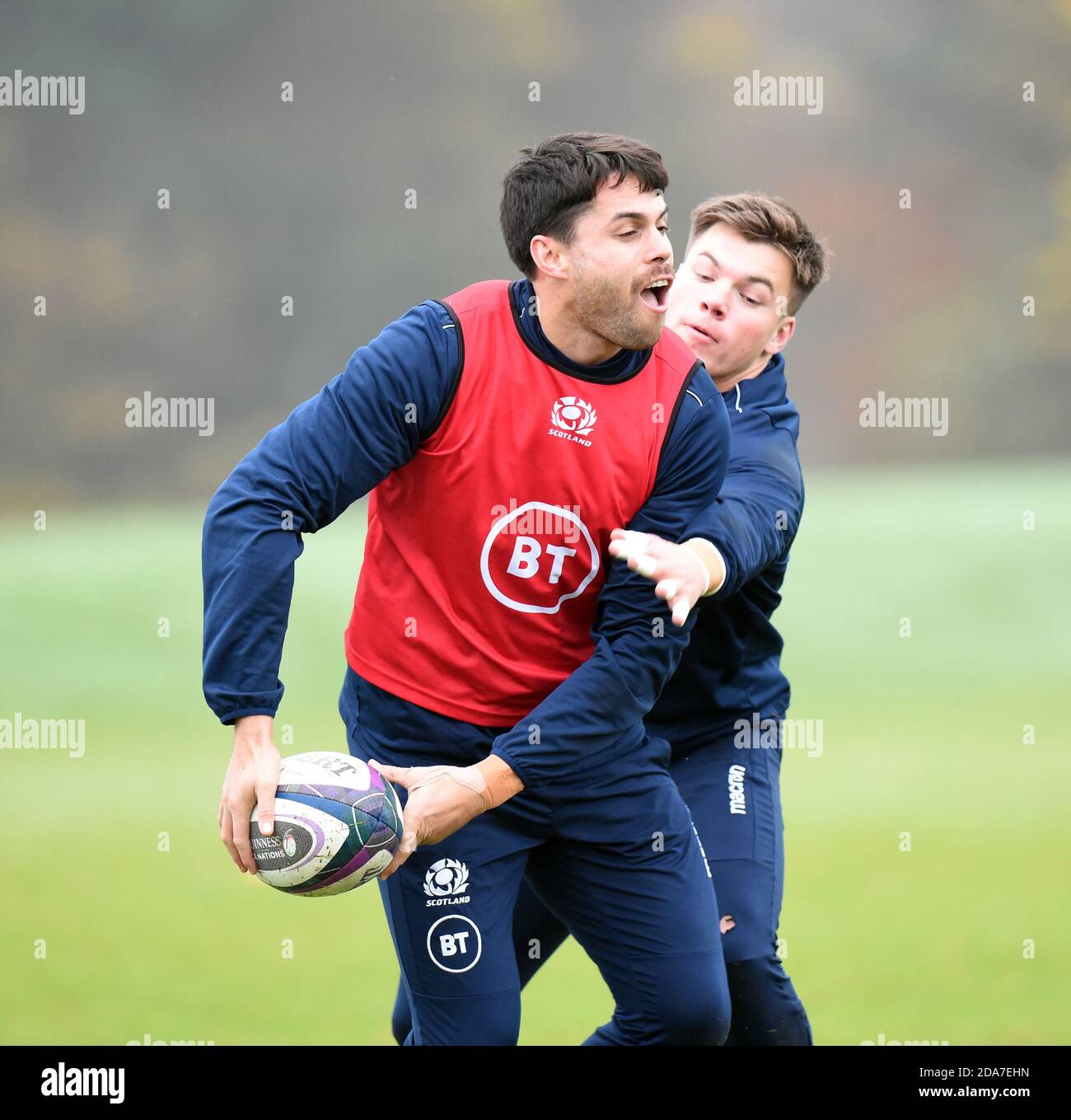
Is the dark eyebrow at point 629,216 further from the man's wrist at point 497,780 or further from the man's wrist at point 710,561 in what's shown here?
the man's wrist at point 497,780

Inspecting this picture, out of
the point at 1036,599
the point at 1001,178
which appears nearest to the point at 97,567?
the point at 1036,599

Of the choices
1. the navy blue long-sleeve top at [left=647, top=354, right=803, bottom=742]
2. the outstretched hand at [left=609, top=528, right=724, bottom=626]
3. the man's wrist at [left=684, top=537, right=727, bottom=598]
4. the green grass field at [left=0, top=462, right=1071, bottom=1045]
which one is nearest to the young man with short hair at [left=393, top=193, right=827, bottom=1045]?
the navy blue long-sleeve top at [left=647, top=354, right=803, bottom=742]

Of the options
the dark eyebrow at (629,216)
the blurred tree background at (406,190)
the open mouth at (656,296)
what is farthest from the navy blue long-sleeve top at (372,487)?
the blurred tree background at (406,190)

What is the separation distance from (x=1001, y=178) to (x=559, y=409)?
45.2 ft

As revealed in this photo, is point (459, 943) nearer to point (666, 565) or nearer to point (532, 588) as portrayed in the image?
point (532, 588)

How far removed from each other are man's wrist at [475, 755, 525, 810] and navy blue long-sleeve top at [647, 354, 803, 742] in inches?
31.9

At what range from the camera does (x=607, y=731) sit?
3.00m

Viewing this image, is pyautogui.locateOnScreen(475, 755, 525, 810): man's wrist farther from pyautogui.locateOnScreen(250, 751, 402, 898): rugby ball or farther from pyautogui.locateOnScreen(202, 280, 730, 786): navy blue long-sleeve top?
pyautogui.locateOnScreen(250, 751, 402, 898): rugby ball

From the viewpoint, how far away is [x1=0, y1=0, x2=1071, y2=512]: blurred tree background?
47.5 feet

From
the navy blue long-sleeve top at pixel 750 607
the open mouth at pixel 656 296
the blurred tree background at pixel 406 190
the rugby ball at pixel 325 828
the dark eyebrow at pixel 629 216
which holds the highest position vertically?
the blurred tree background at pixel 406 190

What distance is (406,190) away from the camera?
49.1 feet

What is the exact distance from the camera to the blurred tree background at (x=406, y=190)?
14.5 m

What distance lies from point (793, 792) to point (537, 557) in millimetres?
5448

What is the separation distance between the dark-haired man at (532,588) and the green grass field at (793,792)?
179cm
